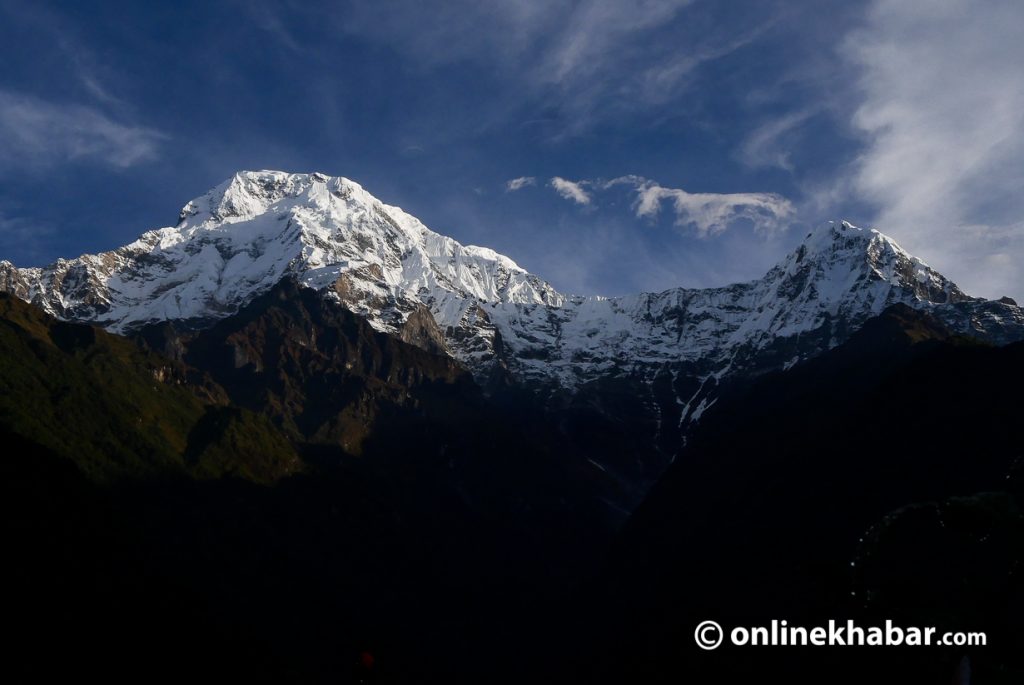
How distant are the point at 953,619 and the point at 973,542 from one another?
4.52 feet

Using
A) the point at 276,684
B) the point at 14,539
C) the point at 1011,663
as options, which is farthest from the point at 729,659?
the point at 1011,663

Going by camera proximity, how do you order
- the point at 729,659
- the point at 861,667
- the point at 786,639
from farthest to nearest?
1. the point at 729,659
2. the point at 786,639
3. the point at 861,667

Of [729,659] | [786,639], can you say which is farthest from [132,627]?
[786,639]

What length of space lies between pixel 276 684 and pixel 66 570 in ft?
143

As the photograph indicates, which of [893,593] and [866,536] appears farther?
[893,593]

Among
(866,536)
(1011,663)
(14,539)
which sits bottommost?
(1011,663)

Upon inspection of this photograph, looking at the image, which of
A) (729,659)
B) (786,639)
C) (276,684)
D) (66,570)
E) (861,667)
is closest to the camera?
(861,667)

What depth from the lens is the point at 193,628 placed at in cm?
19450

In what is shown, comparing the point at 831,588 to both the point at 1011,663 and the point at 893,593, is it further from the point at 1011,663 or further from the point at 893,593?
the point at 1011,663

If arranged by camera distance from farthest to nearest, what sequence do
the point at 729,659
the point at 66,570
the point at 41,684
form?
the point at 66,570, the point at 729,659, the point at 41,684

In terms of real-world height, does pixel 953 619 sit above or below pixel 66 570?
below

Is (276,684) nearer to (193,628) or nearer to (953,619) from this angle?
(193,628)

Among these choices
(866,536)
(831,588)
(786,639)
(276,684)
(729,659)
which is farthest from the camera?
(276,684)

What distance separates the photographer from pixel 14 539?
190m
